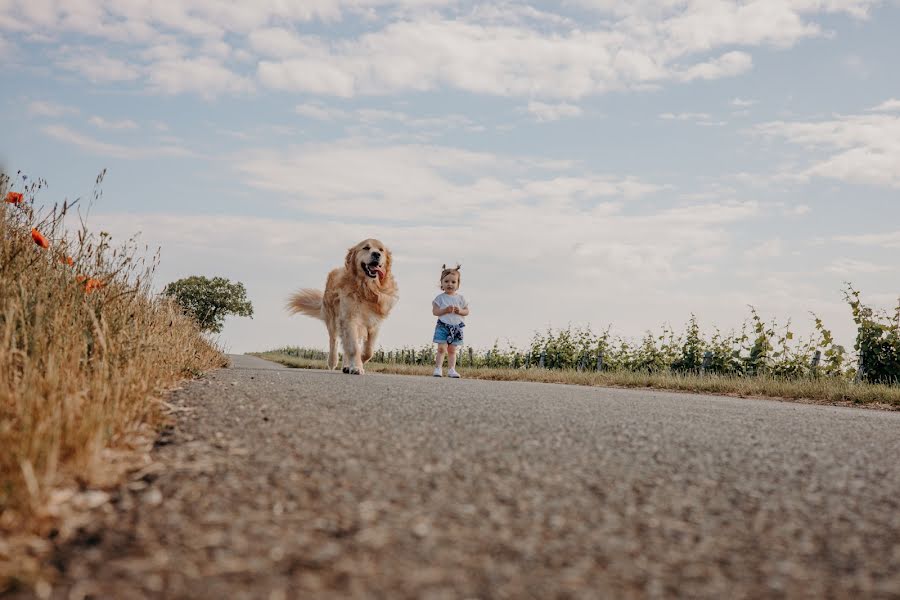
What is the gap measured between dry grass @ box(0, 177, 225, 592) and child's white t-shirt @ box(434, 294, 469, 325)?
4.79m

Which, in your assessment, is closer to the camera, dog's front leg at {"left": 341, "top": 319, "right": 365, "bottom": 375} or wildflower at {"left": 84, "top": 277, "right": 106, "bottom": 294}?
wildflower at {"left": 84, "top": 277, "right": 106, "bottom": 294}

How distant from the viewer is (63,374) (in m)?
3.97

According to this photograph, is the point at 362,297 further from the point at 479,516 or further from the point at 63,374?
the point at 479,516

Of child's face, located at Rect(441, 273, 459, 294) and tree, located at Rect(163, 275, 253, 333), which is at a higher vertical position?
tree, located at Rect(163, 275, 253, 333)

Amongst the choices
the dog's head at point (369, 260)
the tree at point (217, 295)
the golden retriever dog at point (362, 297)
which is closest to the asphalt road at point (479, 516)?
the golden retriever dog at point (362, 297)

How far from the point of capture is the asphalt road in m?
2.00

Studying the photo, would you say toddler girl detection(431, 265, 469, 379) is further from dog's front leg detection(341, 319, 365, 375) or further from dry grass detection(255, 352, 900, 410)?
dry grass detection(255, 352, 900, 410)

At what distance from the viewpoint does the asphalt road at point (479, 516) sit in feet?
6.55

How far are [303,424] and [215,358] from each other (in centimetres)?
844

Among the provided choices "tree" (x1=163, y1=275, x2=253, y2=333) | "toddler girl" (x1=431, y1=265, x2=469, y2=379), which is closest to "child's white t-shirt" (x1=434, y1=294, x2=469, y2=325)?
"toddler girl" (x1=431, y1=265, x2=469, y2=379)

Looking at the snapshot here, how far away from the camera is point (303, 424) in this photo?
157 inches

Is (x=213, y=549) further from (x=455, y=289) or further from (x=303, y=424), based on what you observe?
(x=455, y=289)

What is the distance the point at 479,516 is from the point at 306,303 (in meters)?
11.9

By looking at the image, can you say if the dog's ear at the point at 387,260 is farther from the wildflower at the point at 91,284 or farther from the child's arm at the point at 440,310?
the wildflower at the point at 91,284
